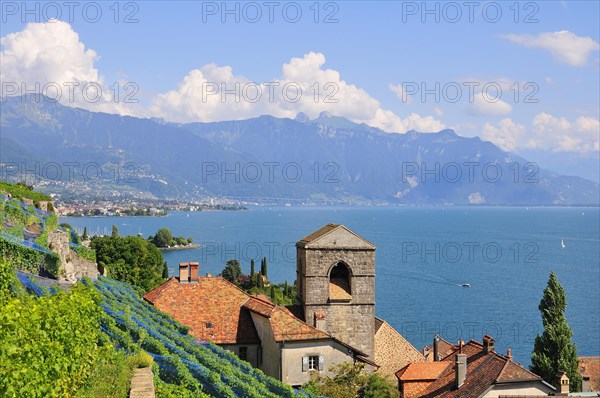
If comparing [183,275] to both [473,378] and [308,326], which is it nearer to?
[308,326]

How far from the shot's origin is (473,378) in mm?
32156

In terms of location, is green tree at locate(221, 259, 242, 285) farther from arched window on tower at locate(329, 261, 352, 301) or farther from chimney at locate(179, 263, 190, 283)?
arched window on tower at locate(329, 261, 352, 301)

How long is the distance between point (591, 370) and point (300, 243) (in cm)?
2605

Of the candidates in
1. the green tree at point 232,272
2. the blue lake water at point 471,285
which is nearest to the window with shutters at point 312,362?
the blue lake water at point 471,285

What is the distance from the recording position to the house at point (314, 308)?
34.6m

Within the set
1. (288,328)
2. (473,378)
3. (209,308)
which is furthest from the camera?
(209,308)

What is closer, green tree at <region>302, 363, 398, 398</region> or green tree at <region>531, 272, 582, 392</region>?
green tree at <region>302, 363, 398, 398</region>

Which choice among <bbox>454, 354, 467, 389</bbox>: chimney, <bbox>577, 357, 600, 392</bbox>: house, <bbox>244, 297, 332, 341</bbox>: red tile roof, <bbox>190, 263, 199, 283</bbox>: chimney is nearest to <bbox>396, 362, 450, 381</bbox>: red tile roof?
<bbox>454, 354, 467, 389</bbox>: chimney

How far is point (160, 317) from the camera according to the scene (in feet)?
103

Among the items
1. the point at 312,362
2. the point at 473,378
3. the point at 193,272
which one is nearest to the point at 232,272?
the point at 193,272

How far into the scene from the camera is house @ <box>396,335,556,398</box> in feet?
99.4

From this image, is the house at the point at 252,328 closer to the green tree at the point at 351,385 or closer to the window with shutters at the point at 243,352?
the window with shutters at the point at 243,352

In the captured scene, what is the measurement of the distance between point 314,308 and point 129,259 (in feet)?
104

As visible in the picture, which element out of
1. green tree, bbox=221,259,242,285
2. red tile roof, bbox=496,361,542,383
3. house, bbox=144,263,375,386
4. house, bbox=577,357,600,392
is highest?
house, bbox=144,263,375,386
